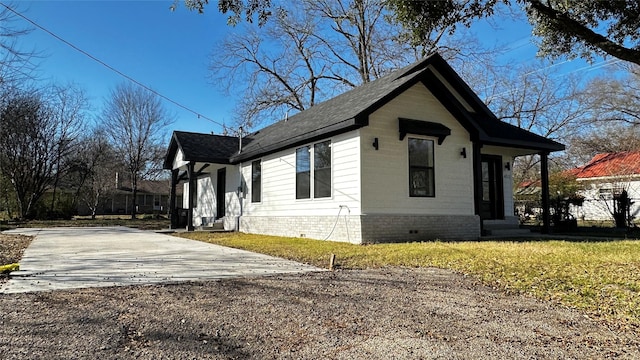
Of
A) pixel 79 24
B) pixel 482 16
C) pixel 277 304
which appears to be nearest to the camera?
pixel 277 304

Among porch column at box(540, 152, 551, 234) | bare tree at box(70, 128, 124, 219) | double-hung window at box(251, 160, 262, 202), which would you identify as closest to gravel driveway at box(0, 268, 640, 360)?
porch column at box(540, 152, 551, 234)

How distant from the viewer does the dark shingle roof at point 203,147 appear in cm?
1570

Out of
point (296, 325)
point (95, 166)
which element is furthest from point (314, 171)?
point (95, 166)

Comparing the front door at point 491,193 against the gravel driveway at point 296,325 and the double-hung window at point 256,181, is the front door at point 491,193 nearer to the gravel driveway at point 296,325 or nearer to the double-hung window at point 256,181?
the double-hung window at point 256,181

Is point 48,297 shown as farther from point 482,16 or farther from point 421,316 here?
point 482,16

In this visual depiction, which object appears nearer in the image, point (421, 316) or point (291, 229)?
Answer: point (421, 316)

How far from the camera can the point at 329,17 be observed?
2386 cm

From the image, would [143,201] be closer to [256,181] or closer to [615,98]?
[256,181]

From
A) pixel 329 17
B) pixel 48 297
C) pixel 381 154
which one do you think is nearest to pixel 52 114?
pixel 329 17

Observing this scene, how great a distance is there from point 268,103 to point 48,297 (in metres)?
22.6

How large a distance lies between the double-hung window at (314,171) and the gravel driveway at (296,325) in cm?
657

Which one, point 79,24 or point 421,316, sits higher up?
point 79,24

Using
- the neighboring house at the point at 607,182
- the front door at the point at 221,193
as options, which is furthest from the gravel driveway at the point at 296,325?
the neighboring house at the point at 607,182

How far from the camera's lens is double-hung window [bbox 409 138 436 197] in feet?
34.6
